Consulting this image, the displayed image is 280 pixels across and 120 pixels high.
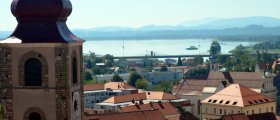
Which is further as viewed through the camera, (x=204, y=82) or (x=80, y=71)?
(x=204, y=82)

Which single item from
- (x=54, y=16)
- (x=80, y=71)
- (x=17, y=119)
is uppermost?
(x=54, y=16)

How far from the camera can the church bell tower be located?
2384 centimetres

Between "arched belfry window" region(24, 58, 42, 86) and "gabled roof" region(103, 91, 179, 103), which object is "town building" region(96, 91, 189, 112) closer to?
"gabled roof" region(103, 91, 179, 103)

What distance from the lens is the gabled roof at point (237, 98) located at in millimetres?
77338

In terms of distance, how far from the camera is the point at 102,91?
114250mm

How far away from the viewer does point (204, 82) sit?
10906 cm

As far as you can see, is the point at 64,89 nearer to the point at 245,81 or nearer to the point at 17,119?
the point at 17,119

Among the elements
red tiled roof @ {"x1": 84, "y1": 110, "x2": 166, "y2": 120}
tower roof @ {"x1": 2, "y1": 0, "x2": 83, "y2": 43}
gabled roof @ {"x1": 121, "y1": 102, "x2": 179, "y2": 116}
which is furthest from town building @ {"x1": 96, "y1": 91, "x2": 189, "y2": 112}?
tower roof @ {"x1": 2, "y1": 0, "x2": 83, "y2": 43}

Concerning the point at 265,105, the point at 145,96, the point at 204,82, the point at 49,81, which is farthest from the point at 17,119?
the point at 204,82

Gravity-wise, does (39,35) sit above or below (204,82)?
above

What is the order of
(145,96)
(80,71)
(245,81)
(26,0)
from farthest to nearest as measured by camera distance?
(245,81) → (145,96) → (80,71) → (26,0)

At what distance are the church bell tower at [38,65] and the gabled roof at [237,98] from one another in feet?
178

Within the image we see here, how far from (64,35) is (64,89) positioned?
203 cm

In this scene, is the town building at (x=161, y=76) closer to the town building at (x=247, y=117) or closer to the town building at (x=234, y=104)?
the town building at (x=234, y=104)
